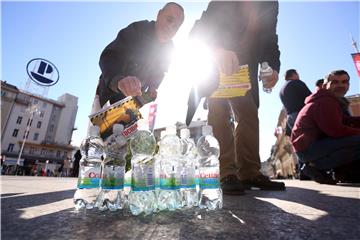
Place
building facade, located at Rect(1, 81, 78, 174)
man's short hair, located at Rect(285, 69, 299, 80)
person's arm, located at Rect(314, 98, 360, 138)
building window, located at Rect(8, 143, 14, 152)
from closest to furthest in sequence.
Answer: person's arm, located at Rect(314, 98, 360, 138) < man's short hair, located at Rect(285, 69, 299, 80) < building window, located at Rect(8, 143, 14, 152) < building facade, located at Rect(1, 81, 78, 174)

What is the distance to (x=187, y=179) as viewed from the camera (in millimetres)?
1146

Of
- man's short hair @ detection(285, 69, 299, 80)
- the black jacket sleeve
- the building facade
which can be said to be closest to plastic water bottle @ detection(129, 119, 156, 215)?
the black jacket sleeve

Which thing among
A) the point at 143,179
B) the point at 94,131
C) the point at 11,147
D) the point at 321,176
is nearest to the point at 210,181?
the point at 143,179

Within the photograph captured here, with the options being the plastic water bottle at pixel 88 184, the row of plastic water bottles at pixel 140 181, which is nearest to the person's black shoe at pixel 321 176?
the row of plastic water bottles at pixel 140 181

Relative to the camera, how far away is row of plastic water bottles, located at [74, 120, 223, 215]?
3.09 feet

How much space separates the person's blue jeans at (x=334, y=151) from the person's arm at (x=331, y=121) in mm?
61

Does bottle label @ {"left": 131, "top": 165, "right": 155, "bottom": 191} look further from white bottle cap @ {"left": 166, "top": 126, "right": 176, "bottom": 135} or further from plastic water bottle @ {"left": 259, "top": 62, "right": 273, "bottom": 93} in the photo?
plastic water bottle @ {"left": 259, "top": 62, "right": 273, "bottom": 93}

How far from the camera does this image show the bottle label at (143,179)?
0.92 m

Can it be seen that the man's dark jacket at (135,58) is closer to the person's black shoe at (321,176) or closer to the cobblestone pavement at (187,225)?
the cobblestone pavement at (187,225)

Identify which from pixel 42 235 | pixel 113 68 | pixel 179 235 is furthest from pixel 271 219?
pixel 113 68

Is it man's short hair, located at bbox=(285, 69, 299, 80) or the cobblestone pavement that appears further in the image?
man's short hair, located at bbox=(285, 69, 299, 80)

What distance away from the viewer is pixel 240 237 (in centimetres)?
56

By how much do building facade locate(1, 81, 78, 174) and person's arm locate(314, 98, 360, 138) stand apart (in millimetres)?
30739

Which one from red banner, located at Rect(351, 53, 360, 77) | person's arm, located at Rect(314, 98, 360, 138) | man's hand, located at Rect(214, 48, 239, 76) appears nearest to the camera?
man's hand, located at Rect(214, 48, 239, 76)
